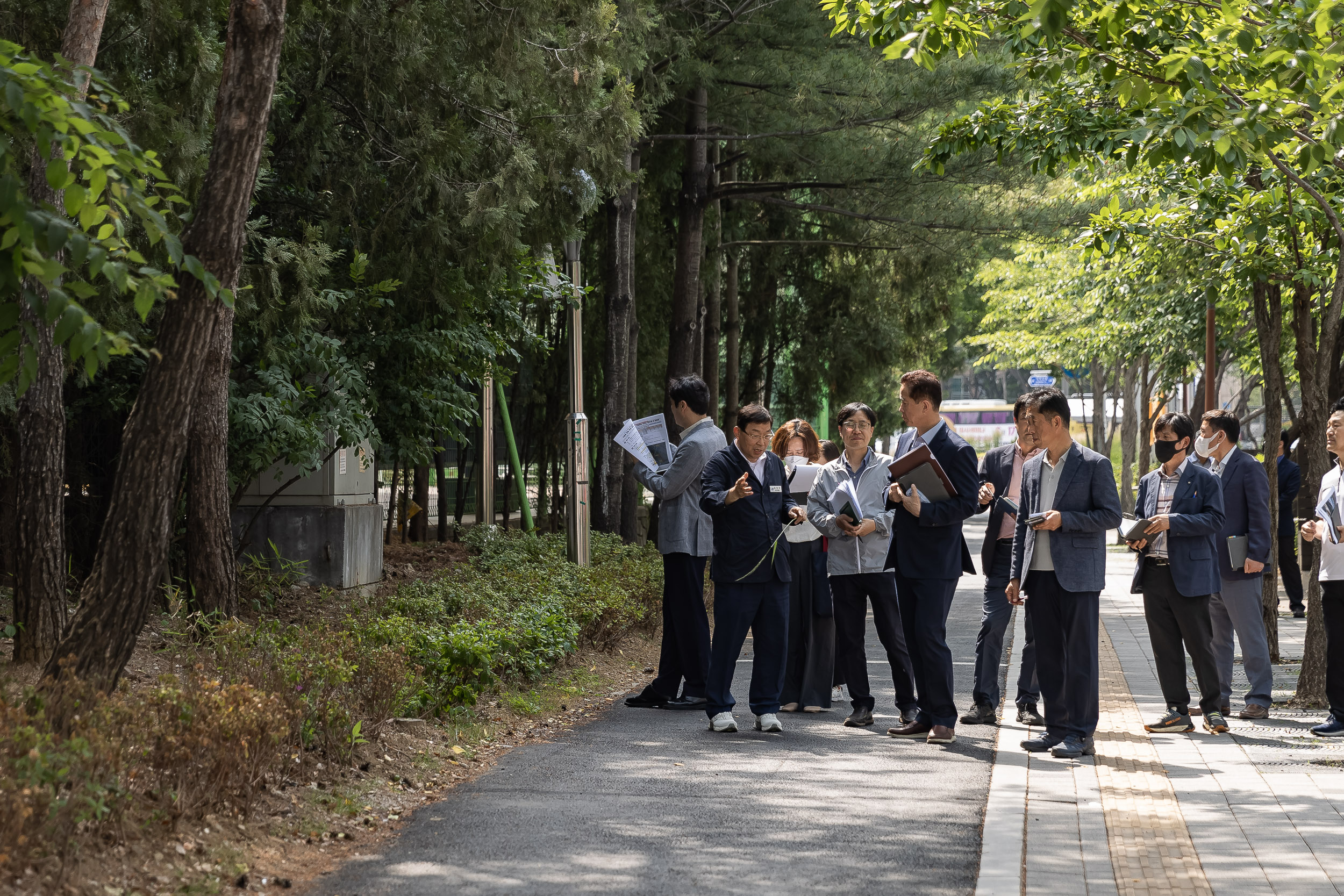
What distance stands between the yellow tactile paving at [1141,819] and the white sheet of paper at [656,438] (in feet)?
10.1

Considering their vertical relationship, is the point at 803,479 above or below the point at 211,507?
above

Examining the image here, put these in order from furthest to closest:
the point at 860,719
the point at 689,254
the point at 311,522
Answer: the point at 689,254 → the point at 311,522 → the point at 860,719

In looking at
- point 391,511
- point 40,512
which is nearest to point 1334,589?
point 40,512

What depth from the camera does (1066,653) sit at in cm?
688

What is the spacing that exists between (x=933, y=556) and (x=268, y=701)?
143 inches

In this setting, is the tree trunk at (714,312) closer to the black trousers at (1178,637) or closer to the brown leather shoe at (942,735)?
the black trousers at (1178,637)

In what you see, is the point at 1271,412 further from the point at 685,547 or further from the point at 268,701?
the point at 268,701

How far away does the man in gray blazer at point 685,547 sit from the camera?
8.02m

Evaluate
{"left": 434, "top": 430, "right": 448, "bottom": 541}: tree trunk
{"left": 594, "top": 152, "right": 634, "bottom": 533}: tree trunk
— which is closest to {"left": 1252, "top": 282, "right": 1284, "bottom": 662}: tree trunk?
{"left": 594, "top": 152, "right": 634, "bottom": 533}: tree trunk

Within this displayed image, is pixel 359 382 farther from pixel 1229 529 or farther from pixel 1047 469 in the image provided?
pixel 1229 529

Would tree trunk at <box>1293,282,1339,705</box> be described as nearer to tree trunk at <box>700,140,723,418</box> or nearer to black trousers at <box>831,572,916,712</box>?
black trousers at <box>831,572,916,712</box>

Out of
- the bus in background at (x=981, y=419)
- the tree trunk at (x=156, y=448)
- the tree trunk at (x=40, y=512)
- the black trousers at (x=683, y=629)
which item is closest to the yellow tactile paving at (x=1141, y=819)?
the black trousers at (x=683, y=629)

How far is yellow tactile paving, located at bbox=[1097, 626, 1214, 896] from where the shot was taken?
4605mm

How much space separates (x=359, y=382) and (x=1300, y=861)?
784 cm
